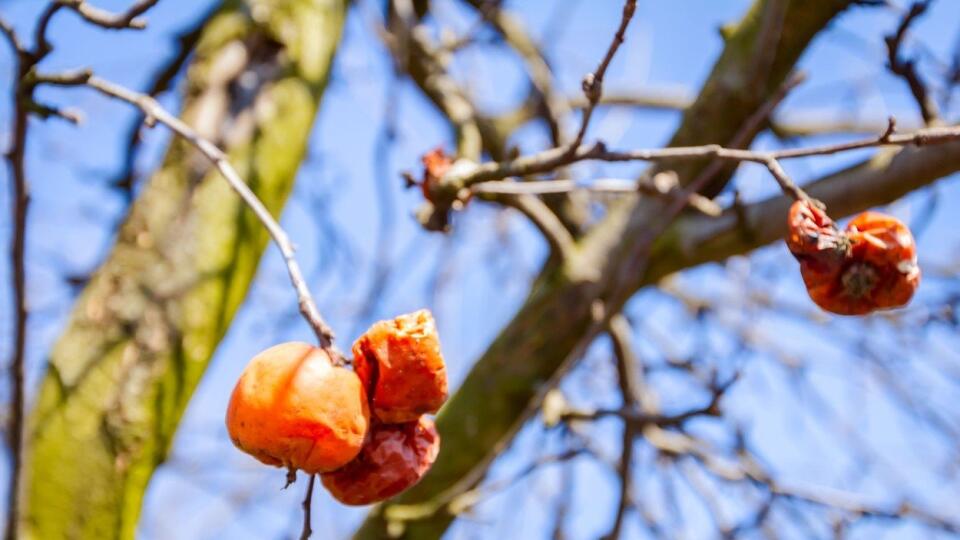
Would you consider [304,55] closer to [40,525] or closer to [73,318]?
[73,318]

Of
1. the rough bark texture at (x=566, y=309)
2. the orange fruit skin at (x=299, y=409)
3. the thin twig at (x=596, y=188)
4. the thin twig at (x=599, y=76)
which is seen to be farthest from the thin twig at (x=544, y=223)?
the orange fruit skin at (x=299, y=409)

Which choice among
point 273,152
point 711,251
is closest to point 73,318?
point 273,152

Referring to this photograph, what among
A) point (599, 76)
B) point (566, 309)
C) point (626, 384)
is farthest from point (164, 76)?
point (599, 76)

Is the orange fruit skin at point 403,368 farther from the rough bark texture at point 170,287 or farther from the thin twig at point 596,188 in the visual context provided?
the rough bark texture at point 170,287

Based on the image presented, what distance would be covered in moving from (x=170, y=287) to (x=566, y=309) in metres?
0.82

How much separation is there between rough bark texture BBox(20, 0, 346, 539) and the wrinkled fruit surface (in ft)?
2.26

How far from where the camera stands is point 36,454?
5.53 feet

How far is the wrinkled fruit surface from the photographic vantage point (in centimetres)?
110

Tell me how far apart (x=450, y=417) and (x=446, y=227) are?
1.89 ft

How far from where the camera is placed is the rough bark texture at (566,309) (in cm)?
200

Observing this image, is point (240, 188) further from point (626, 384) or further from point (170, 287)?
point (626, 384)

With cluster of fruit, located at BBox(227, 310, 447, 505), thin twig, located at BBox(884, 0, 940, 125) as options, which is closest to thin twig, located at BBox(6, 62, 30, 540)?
cluster of fruit, located at BBox(227, 310, 447, 505)

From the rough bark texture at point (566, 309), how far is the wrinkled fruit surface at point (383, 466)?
86 centimetres

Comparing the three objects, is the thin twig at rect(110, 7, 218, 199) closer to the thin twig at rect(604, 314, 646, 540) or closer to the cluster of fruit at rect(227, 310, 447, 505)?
the thin twig at rect(604, 314, 646, 540)
